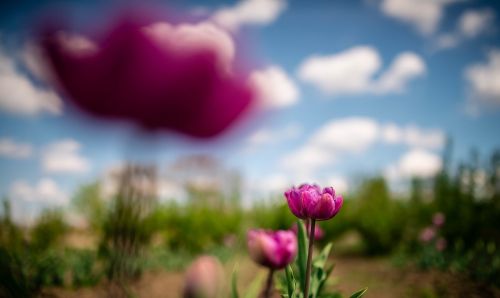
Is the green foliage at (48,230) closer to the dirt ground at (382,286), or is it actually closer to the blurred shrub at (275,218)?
the dirt ground at (382,286)

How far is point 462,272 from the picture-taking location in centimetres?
331

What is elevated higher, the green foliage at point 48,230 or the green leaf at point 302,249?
the green leaf at point 302,249

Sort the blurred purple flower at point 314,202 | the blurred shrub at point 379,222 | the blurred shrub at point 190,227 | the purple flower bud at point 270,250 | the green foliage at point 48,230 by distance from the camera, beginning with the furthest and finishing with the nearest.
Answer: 1. the blurred shrub at point 379,222
2. the blurred shrub at point 190,227
3. the green foliage at point 48,230
4. the purple flower bud at point 270,250
5. the blurred purple flower at point 314,202

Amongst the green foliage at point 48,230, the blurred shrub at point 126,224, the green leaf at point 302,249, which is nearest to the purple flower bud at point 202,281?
the blurred shrub at point 126,224

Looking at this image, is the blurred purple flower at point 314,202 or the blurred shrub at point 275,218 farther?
the blurred shrub at point 275,218

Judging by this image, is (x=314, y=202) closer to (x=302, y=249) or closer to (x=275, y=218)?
(x=302, y=249)

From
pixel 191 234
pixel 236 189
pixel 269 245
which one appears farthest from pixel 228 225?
pixel 269 245

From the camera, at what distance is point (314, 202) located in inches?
38.0

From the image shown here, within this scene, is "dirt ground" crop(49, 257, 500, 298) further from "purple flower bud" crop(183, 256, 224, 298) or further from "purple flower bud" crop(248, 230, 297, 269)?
"purple flower bud" crop(183, 256, 224, 298)

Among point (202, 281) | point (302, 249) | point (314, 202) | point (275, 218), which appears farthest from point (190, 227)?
point (202, 281)


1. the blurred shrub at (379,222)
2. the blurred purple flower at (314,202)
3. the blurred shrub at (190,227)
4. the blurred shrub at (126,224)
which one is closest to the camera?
the blurred shrub at (126,224)

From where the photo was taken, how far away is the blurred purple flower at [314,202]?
96cm

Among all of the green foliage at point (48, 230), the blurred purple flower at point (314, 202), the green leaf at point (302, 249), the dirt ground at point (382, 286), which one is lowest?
the dirt ground at point (382, 286)

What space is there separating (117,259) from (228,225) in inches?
251
